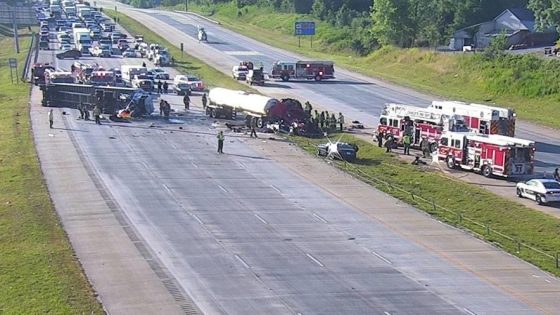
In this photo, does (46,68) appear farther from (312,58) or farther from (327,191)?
(327,191)

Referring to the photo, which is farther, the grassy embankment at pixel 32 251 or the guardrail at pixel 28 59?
the guardrail at pixel 28 59

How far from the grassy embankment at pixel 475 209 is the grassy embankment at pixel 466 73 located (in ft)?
73.1

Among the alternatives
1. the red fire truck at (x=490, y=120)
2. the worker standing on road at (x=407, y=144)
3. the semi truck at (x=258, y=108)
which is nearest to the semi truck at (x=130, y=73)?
the semi truck at (x=258, y=108)

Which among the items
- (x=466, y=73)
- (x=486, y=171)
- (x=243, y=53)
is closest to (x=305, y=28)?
(x=243, y=53)

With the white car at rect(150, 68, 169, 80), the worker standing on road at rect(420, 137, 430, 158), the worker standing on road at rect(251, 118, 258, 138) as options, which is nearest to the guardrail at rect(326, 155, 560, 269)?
the worker standing on road at rect(420, 137, 430, 158)

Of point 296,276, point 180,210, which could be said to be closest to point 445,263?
point 296,276

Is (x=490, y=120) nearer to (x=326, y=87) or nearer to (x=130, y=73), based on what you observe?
(x=326, y=87)

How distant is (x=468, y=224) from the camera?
157ft

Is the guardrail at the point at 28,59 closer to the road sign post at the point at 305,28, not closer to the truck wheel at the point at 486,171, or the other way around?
the road sign post at the point at 305,28

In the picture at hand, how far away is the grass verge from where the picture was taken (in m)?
44.5

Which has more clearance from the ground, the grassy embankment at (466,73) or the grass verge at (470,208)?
the grassy embankment at (466,73)

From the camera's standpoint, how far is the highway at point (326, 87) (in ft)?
241

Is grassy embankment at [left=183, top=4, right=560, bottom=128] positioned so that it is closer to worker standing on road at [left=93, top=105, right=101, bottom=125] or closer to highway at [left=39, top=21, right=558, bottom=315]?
highway at [left=39, top=21, right=558, bottom=315]

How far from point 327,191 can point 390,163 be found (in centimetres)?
972
